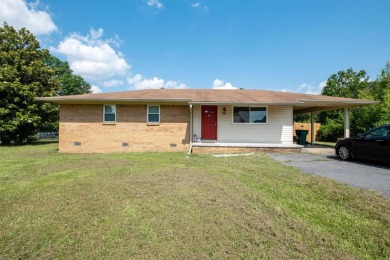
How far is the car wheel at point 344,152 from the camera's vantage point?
8.81 m

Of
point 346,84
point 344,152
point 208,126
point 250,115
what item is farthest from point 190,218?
point 346,84

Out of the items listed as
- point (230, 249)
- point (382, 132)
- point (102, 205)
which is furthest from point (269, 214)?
point (382, 132)

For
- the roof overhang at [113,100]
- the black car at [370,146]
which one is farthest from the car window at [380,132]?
the roof overhang at [113,100]

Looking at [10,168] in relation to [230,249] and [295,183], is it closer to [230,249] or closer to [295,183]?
[230,249]

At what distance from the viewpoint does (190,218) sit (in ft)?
11.4

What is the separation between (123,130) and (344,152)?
35.4ft

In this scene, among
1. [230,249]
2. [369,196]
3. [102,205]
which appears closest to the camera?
[230,249]

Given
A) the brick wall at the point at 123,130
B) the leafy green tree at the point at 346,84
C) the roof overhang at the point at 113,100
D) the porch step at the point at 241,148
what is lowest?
the porch step at the point at 241,148

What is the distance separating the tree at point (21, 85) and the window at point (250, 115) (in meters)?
15.3

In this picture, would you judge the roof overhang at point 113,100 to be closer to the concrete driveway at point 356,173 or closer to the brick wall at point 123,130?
the brick wall at point 123,130

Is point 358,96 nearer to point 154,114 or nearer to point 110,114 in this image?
point 154,114

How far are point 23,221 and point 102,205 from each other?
1157mm

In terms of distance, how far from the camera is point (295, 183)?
543 centimetres

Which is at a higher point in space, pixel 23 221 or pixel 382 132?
pixel 382 132
